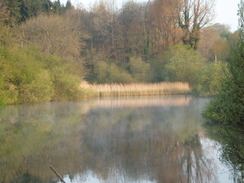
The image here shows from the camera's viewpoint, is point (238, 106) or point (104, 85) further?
point (104, 85)

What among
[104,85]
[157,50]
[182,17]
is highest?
[182,17]

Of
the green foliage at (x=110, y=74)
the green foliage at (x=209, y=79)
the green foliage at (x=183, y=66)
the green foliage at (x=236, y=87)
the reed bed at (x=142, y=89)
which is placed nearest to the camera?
the green foliage at (x=236, y=87)

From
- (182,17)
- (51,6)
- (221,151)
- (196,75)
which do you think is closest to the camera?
(221,151)

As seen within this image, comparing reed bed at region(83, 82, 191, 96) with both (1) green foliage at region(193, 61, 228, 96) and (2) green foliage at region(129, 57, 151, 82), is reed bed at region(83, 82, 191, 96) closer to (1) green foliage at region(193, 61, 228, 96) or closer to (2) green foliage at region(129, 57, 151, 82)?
(2) green foliage at region(129, 57, 151, 82)

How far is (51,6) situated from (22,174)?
4013cm

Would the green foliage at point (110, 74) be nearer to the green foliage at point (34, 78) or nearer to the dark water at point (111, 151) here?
the green foliage at point (34, 78)

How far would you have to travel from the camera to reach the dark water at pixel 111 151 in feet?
24.1

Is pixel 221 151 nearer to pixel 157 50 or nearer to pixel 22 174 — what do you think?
pixel 22 174

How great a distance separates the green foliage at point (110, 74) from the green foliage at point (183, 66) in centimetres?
444

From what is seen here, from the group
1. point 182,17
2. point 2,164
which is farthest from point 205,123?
point 182,17

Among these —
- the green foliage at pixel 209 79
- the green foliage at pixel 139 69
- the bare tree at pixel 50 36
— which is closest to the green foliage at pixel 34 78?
the bare tree at pixel 50 36

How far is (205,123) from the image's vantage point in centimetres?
1439

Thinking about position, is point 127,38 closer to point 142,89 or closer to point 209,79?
point 142,89

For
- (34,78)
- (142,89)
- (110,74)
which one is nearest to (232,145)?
(34,78)
